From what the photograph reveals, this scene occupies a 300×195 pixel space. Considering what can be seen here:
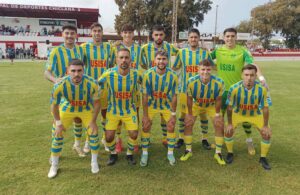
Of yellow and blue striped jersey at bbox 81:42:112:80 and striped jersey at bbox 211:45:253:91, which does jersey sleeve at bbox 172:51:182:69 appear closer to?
striped jersey at bbox 211:45:253:91

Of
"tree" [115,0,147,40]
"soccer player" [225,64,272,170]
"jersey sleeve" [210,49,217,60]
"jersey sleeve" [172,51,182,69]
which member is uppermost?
"tree" [115,0,147,40]

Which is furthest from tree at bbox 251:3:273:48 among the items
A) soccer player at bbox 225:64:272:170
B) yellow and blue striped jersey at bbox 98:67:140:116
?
yellow and blue striped jersey at bbox 98:67:140:116

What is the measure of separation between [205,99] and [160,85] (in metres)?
0.81

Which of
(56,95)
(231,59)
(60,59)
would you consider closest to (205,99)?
(231,59)

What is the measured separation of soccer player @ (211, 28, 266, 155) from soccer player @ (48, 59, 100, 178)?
2289 mm

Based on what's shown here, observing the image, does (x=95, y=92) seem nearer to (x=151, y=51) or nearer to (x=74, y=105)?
(x=74, y=105)

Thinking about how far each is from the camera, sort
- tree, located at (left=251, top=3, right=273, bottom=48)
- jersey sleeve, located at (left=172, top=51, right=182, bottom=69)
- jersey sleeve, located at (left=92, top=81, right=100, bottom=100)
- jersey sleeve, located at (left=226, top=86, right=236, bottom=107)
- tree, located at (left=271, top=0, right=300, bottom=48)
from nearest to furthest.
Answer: jersey sleeve, located at (left=92, top=81, right=100, bottom=100) → jersey sleeve, located at (left=226, top=86, right=236, bottom=107) → jersey sleeve, located at (left=172, top=51, right=182, bottom=69) → tree, located at (left=271, top=0, right=300, bottom=48) → tree, located at (left=251, top=3, right=273, bottom=48)

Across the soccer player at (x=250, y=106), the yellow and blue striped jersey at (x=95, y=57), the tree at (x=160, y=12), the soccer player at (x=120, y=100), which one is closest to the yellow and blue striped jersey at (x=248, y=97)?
the soccer player at (x=250, y=106)

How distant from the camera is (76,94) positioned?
401cm

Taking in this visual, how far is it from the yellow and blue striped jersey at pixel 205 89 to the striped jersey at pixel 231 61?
51cm

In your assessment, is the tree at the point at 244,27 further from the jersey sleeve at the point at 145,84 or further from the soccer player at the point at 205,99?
the jersey sleeve at the point at 145,84

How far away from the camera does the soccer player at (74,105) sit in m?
3.90

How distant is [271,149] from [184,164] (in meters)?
1.81

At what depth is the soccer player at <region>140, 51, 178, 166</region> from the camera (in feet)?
14.2
